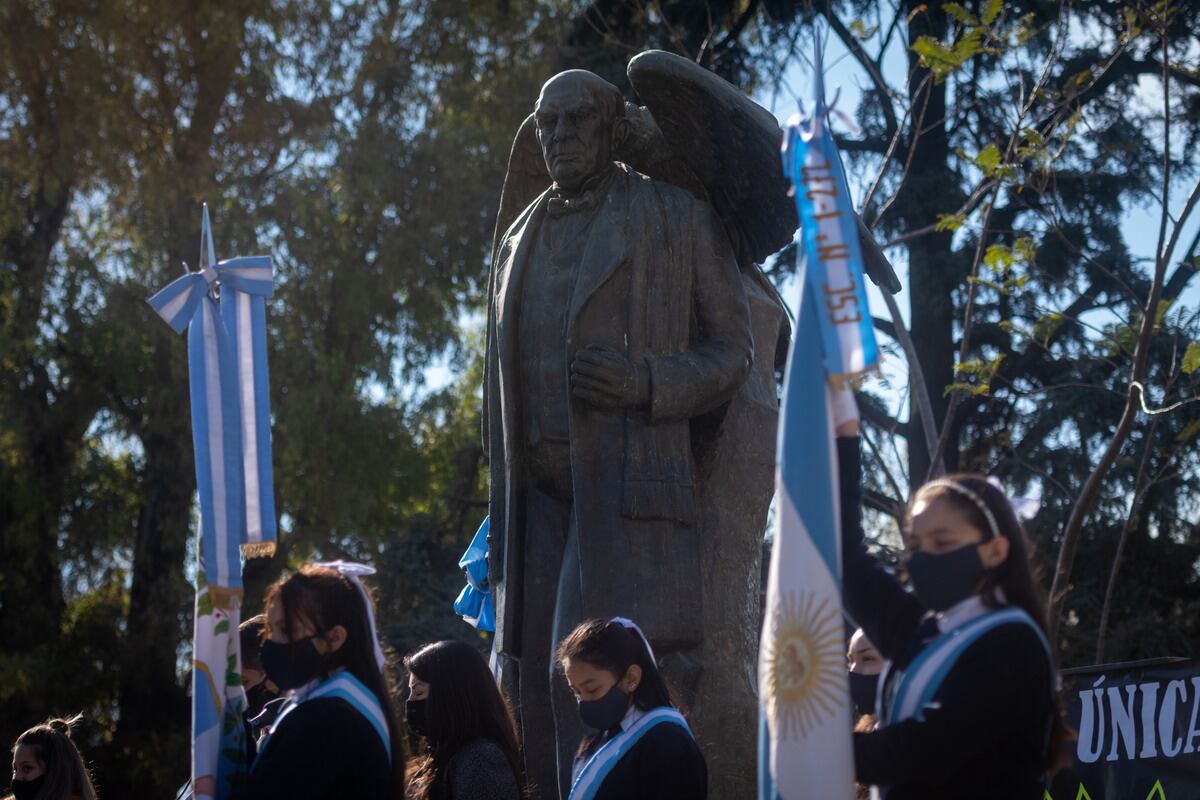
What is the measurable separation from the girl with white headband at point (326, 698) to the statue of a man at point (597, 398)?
4.12 feet

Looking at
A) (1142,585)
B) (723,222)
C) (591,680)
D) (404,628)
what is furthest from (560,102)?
(1142,585)

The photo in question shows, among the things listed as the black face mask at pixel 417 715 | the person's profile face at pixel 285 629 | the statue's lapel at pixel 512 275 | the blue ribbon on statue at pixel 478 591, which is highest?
the statue's lapel at pixel 512 275

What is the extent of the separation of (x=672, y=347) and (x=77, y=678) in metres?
14.2

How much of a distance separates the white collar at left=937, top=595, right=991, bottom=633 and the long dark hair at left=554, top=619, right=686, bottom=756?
112 centimetres

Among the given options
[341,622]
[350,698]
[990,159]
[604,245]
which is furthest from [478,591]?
[990,159]

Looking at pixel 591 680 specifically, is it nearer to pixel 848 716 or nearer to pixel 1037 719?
pixel 848 716

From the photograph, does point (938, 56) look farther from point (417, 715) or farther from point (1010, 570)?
point (1010, 570)

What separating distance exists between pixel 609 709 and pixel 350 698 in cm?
72

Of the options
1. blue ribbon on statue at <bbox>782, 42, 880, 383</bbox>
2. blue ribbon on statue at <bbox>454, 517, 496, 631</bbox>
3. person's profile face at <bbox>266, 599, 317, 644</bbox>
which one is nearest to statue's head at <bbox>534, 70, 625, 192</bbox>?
blue ribbon on statue at <bbox>454, 517, 496, 631</bbox>

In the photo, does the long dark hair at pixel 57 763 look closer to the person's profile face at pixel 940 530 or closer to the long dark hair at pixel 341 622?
the long dark hair at pixel 341 622

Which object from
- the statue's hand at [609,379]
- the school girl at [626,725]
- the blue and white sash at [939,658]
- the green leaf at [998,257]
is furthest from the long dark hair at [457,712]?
the green leaf at [998,257]

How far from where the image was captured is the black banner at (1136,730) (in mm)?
7996

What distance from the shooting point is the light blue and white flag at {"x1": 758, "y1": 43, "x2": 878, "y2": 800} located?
3596 mm

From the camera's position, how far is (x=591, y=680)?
4449 millimetres
